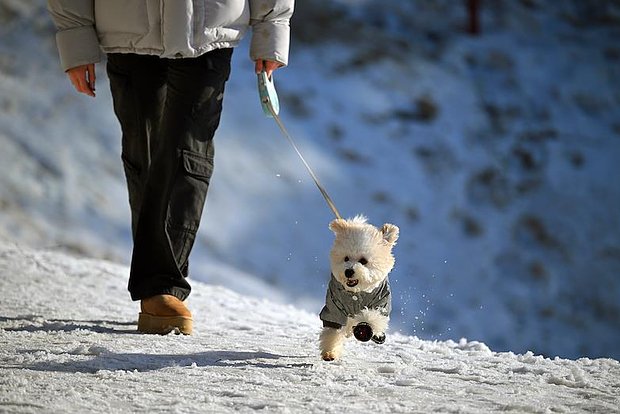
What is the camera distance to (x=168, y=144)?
3.94m

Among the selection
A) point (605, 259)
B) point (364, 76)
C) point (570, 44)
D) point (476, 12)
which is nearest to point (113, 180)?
point (364, 76)

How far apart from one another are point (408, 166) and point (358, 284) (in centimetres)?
731

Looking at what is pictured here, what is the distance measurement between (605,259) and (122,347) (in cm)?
732

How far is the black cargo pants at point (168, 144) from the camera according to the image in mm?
3945

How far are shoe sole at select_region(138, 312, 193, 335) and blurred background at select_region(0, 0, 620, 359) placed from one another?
144 inches

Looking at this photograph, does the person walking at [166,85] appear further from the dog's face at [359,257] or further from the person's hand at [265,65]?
the dog's face at [359,257]

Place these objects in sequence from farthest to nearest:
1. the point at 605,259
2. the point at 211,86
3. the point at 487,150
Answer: the point at 487,150 → the point at 605,259 → the point at 211,86

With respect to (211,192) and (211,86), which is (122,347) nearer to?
(211,86)

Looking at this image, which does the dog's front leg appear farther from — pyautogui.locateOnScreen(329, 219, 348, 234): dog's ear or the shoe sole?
the shoe sole

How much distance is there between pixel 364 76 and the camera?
11.5m

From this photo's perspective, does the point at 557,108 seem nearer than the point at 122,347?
No

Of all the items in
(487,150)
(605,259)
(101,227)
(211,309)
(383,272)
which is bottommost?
(383,272)

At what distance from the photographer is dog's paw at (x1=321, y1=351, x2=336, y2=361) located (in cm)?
353

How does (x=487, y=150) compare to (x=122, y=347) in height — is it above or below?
above
